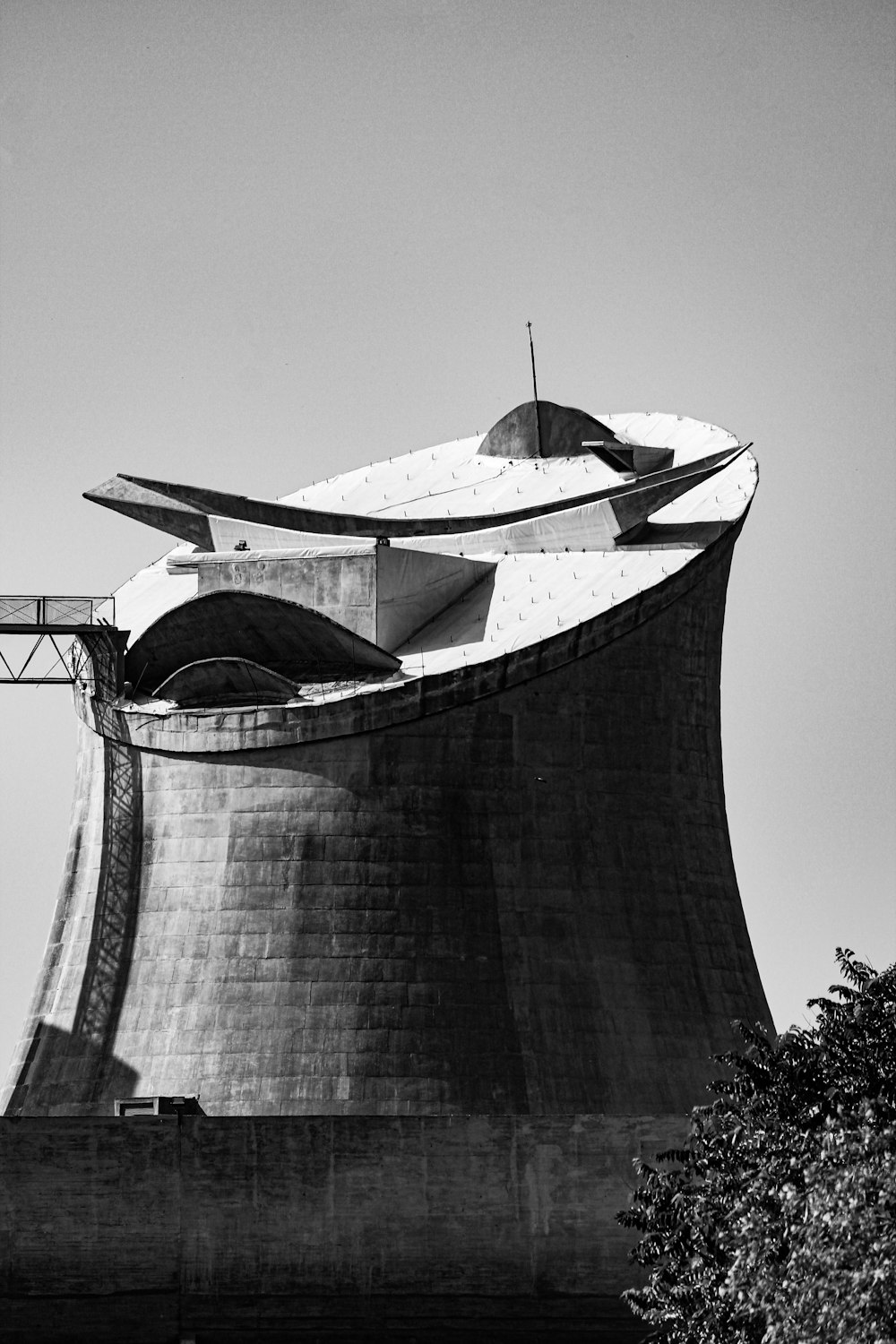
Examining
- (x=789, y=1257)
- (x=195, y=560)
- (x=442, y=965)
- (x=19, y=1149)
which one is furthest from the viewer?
(x=195, y=560)

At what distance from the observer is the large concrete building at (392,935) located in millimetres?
40406

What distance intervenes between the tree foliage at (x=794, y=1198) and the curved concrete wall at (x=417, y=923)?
16.2 m

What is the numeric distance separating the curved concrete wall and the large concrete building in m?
0.07

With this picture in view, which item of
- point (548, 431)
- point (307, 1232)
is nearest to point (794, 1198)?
point (307, 1232)

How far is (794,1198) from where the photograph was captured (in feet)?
79.5

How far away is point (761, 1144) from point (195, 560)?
3059 centimetres

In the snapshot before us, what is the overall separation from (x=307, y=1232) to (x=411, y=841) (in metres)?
10.0

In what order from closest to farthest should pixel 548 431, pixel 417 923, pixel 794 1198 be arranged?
pixel 794 1198, pixel 417 923, pixel 548 431

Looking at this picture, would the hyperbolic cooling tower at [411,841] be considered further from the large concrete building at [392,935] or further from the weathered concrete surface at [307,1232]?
Answer: the weathered concrete surface at [307,1232]

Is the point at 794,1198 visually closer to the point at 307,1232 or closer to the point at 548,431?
the point at 307,1232

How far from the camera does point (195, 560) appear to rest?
54781 mm

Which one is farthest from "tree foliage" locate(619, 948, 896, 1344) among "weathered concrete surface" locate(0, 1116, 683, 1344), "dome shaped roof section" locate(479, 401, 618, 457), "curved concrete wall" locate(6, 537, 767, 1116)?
"dome shaped roof section" locate(479, 401, 618, 457)

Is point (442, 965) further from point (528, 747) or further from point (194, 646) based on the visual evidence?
point (194, 646)

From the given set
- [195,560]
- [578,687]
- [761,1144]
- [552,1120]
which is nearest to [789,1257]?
[761,1144]
